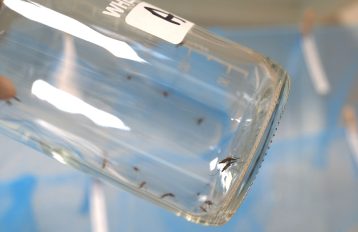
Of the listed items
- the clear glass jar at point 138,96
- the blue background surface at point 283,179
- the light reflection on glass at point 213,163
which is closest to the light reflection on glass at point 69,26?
the clear glass jar at point 138,96

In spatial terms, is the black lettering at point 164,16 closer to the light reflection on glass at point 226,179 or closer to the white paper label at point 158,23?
Answer: the white paper label at point 158,23

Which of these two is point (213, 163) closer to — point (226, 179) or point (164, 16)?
point (226, 179)

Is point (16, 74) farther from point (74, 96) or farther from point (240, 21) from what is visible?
point (240, 21)

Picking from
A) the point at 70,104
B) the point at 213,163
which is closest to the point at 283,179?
the point at 213,163

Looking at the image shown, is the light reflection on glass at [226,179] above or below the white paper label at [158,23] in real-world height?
below

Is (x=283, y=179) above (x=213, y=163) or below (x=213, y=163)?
above

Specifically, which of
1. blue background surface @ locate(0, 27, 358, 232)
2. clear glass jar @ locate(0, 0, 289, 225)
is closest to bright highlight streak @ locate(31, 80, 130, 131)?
clear glass jar @ locate(0, 0, 289, 225)

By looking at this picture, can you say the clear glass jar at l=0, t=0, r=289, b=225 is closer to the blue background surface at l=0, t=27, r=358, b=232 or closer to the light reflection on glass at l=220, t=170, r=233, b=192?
the light reflection on glass at l=220, t=170, r=233, b=192
